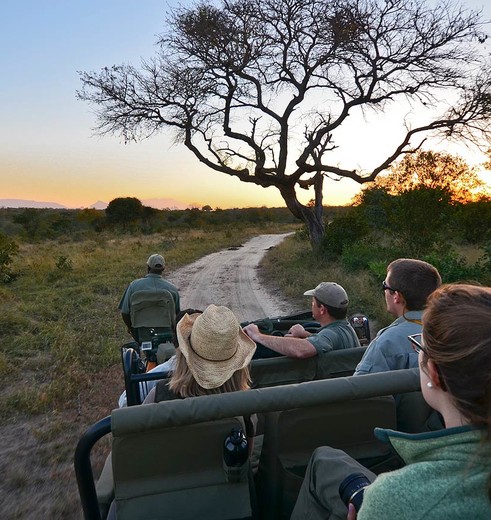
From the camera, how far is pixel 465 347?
40.6 inches

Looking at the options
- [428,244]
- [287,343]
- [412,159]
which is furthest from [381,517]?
[412,159]

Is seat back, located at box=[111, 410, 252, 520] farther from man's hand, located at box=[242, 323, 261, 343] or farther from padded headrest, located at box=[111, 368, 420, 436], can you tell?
man's hand, located at box=[242, 323, 261, 343]

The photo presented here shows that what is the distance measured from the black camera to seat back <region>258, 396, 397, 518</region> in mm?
479

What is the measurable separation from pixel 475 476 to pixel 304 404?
95cm

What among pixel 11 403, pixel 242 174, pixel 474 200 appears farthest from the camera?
pixel 474 200

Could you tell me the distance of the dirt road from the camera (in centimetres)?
980

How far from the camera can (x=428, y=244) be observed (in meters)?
11.6

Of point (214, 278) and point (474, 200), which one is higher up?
point (474, 200)

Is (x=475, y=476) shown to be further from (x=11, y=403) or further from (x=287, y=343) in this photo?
(x=11, y=403)

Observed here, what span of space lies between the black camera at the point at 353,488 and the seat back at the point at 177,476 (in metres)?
0.54

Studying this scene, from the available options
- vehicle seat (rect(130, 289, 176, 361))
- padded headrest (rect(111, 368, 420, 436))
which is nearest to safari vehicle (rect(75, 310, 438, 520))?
padded headrest (rect(111, 368, 420, 436))

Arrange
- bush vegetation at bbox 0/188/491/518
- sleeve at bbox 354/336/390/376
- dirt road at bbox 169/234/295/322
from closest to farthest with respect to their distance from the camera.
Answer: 1. sleeve at bbox 354/336/390/376
2. bush vegetation at bbox 0/188/491/518
3. dirt road at bbox 169/234/295/322

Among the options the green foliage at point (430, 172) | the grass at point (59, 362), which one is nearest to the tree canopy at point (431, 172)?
the green foliage at point (430, 172)

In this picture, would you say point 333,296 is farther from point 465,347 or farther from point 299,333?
point 465,347
